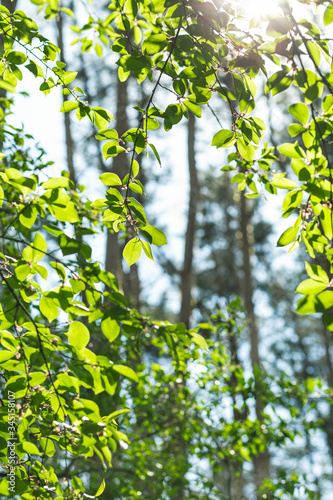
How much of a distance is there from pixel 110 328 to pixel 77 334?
13 cm

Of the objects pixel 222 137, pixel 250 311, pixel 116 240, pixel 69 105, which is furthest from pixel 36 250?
pixel 250 311

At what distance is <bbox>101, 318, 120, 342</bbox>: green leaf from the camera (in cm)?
130

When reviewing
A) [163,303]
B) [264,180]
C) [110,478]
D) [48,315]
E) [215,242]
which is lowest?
[110,478]

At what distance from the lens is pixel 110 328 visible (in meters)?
1.31

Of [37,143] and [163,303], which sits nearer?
[37,143]

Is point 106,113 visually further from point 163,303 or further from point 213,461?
point 163,303

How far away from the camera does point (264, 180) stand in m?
1.62

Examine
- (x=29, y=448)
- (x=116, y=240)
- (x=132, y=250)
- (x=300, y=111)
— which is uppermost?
(x=116, y=240)

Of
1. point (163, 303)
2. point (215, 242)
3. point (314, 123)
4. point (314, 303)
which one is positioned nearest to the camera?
point (314, 303)

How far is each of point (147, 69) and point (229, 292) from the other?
1000cm

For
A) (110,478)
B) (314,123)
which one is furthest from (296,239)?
(110,478)

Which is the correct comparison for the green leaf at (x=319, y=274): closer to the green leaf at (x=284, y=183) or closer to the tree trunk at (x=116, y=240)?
the green leaf at (x=284, y=183)

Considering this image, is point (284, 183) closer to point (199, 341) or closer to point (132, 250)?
point (132, 250)

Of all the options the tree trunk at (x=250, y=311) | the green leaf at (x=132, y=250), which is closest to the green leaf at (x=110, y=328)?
the green leaf at (x=132, y=250)
